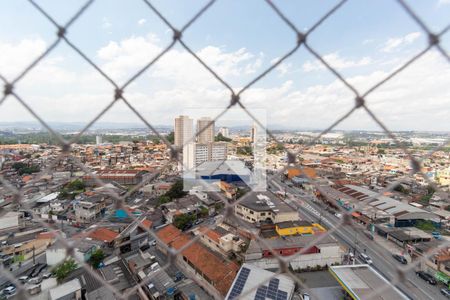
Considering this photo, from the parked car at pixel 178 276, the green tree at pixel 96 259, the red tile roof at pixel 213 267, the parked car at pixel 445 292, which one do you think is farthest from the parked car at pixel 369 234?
the green tree at pixel 96 259

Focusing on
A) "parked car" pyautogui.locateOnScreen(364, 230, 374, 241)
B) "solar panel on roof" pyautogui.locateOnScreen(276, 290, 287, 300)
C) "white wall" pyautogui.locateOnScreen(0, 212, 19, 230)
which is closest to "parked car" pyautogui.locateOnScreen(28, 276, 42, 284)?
"white wall" pyautogui.locateOnScreen(0, 212, 19, 230)

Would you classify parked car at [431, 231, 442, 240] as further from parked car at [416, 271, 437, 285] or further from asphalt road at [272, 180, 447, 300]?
parked car at [416, 271, 437, 285]

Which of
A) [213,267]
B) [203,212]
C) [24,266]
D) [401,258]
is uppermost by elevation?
[213,267]

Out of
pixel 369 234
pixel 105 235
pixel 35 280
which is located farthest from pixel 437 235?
pixel 35 280

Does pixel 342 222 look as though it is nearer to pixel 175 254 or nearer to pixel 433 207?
pixel 175 254

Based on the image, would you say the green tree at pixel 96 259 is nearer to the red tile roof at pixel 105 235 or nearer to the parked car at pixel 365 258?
the red tile roof at pixel 105 235

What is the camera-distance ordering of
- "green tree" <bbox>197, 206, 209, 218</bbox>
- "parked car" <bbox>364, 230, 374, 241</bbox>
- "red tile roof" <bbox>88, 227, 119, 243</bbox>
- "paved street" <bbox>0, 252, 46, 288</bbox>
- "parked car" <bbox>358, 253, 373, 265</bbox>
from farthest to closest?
"green tree" <bbox>197, 206, 209, 218</bbox> < "parked car" <bbox>364, 230, 374, 241</bbox> < "red tile roof" <bbox>88, 227, 119, 243</bbox> < "parked car" <bbox>358, 253, 373, 265</bbox> < "paved street" <bbox>0, 252, 46, 288</bbox>

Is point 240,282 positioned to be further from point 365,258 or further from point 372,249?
point 372,249

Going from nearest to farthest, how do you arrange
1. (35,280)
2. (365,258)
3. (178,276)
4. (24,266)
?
(35,280), (178,276), (24,266), (365,258)
